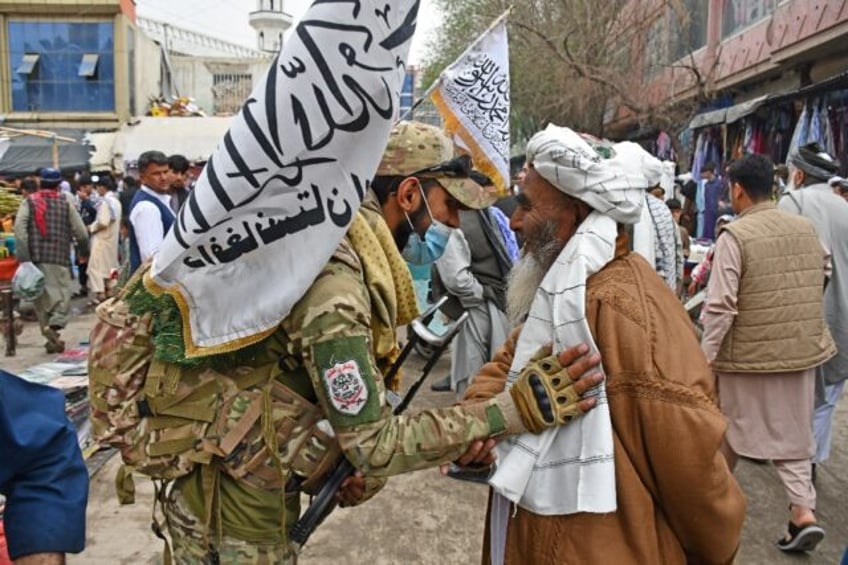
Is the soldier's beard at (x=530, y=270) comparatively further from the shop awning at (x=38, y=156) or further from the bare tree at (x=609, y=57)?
the shop awning at (x=38, y=156)

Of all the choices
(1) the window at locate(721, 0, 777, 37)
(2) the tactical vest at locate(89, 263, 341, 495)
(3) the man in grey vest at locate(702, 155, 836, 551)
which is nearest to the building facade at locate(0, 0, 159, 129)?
(1) the window at locate(721, 0, 777, 37)

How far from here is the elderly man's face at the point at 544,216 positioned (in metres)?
1.79

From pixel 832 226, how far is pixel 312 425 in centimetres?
346

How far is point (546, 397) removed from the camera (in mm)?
1517

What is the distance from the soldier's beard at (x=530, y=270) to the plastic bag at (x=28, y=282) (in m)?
6.49

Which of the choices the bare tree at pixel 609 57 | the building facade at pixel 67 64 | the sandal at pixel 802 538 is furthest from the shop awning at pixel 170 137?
the sandal at pixel 802 538

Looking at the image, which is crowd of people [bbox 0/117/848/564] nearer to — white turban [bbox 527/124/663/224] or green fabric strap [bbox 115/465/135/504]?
white turban [bbox 527/124/663/224]

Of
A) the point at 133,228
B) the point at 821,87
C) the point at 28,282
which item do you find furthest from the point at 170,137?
the point at 821,87

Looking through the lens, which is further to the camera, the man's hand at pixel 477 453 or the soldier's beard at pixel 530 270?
Result: the soldier's beard at pixel 530 270

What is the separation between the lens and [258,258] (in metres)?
1.45

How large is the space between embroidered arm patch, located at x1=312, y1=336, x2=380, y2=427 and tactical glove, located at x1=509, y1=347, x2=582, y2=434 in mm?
350

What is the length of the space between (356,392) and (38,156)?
24.1m

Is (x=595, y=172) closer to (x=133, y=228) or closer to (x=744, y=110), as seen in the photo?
(x=133, y=228)

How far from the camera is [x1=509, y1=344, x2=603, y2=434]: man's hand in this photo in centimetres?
151
